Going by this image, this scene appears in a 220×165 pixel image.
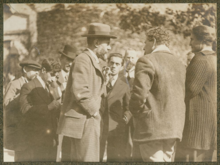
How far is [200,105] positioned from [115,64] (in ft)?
4.10

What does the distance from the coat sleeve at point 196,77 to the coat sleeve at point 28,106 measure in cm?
190

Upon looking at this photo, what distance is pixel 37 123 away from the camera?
4.24 meters

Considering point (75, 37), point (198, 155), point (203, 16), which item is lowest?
point (198, 155)

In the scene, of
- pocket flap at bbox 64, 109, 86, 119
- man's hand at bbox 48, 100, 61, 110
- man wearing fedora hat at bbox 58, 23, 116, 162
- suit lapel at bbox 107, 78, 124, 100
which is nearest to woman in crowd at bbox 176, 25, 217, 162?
suit lapel at bbox 107, 78, 124, 100

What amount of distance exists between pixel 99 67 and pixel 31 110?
1.15m

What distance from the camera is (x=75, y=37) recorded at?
4.31 meters

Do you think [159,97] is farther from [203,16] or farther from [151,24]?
[203,16]

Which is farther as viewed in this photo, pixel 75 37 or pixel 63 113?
pixel 75 37

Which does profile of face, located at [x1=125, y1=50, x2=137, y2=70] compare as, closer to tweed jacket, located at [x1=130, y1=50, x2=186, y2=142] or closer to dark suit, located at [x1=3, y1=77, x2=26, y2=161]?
tweed jacket, located at [x1=130, y1=50, x2=186, y2=142]

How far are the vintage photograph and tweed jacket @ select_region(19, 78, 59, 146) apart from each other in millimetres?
13

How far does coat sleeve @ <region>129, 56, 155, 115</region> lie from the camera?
3.63 m

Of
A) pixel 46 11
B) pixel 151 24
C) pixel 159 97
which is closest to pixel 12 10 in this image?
pixel 46 11

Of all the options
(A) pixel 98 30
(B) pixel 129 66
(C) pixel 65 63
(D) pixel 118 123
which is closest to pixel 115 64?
(B) pixel 129 66

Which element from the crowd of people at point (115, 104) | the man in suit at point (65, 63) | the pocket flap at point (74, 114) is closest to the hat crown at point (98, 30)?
the crowd of people at point (115, 104)
